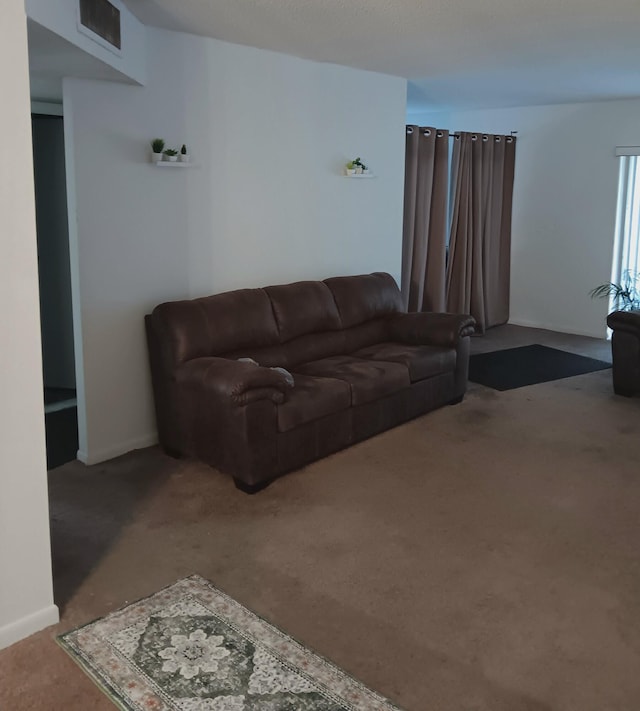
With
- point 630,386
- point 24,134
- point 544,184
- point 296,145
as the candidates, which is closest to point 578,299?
point 544,184

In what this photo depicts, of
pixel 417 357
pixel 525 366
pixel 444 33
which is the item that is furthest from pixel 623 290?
pixel 444 33

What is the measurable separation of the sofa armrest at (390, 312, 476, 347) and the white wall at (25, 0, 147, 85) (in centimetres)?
237

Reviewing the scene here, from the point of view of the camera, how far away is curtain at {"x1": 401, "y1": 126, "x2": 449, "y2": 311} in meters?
6.32

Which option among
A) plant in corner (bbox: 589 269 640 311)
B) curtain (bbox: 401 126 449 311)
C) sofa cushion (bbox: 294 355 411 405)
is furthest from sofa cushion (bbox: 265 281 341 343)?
plant in corner (bbox: 589 269 640 311)

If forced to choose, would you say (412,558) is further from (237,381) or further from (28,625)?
(28,625)

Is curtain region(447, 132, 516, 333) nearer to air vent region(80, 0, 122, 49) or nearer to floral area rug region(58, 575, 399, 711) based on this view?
air vent region(80, 0, 122, 49)

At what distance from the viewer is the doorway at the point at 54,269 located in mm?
4879

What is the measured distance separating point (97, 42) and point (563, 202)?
544 cm

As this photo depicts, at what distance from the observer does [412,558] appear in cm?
304

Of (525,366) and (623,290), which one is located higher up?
(623,290)

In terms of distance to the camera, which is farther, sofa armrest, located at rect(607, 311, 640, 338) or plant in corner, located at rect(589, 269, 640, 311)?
plant in corner, located at rect(589, 269, 640, 311)

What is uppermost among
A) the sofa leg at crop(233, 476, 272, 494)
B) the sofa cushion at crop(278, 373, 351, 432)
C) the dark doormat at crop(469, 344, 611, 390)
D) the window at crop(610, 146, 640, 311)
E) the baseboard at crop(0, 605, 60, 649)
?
the window at crop(610, 146, 640, 311)

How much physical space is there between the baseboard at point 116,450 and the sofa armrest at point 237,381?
698mm

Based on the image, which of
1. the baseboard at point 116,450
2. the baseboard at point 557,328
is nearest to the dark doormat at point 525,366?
the baseboard at point 557,328
